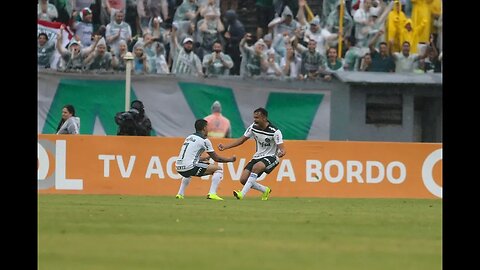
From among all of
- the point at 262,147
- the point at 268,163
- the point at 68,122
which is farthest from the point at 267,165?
the point at 68,122

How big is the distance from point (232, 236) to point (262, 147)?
32.4 feet

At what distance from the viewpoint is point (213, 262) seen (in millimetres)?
9703

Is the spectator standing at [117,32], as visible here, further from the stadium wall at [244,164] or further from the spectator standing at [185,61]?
the stadium wall at [244,164]

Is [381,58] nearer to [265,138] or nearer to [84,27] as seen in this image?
[265,138]

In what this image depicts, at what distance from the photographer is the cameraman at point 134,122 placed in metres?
23.9

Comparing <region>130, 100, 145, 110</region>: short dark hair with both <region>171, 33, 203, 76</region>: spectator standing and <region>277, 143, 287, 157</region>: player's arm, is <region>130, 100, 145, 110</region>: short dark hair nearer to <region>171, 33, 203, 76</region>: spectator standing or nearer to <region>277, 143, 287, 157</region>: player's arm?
<region>171, 33, 203, 76</region>: spectator standing

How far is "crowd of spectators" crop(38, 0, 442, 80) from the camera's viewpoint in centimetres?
2608

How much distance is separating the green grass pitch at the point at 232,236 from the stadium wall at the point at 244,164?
3943mm

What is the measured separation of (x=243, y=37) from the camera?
2694 centimetres

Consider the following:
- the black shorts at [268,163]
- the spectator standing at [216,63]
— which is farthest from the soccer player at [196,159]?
the spectator standing at [216,63]

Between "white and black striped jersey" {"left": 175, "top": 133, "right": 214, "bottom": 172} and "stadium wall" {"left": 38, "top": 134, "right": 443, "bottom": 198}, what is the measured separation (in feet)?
5.96

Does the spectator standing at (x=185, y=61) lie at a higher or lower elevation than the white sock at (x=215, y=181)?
higher
